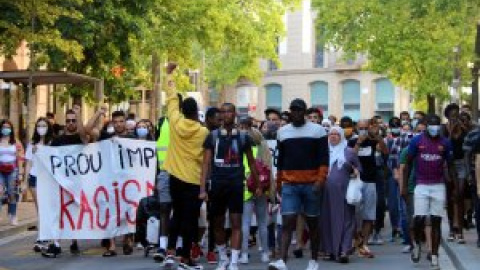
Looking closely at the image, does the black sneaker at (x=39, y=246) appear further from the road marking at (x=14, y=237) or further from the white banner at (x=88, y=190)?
the road marking at (x=14, y=237)

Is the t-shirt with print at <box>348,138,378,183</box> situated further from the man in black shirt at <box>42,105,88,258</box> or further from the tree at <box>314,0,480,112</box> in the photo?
the tree at <box>314,0,480,112</box>

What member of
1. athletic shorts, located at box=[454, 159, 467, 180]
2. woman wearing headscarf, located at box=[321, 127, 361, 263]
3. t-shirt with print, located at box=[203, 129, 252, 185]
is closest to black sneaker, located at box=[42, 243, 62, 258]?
t-shirt with print, located at box=[203, 129, 252, 185]

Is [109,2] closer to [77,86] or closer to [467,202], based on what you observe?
[77,86]

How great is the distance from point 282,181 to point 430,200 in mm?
1801

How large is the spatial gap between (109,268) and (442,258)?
14.7 feet

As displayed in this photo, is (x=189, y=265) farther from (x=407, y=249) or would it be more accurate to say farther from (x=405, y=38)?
(x=405, y=38)

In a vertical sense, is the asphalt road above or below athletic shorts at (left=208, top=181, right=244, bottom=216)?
below

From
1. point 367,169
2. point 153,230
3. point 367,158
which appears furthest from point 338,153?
point 153,230

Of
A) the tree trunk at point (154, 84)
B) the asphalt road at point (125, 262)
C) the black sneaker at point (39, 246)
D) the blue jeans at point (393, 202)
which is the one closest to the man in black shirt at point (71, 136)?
the asphalt road at point (125, 262)

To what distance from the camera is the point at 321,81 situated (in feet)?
254

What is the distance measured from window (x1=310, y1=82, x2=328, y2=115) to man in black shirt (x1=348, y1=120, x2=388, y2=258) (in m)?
62.0

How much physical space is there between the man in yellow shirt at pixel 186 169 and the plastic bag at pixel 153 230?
1.45 m

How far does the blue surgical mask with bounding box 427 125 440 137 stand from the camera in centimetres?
1282

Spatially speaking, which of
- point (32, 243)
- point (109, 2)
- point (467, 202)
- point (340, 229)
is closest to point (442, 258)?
point (340, 229)
